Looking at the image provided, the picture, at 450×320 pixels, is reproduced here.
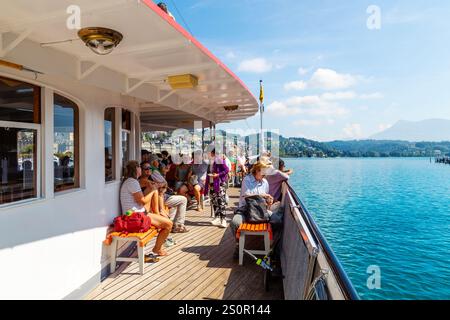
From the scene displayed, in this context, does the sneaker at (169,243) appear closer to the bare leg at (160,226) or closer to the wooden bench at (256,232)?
the bare leg at (160,226)

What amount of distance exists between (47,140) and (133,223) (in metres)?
1.47

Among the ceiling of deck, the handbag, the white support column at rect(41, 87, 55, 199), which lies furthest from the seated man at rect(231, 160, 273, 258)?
the white support column at rect(41, 87, 55, 199)

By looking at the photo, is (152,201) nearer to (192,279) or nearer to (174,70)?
(192,279)

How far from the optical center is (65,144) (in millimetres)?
3438

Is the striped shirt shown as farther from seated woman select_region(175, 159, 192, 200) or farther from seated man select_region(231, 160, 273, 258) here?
seated woman select_region(175, 159, 192, 200)

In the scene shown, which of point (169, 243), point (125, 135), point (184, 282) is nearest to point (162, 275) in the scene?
point (184, 282)

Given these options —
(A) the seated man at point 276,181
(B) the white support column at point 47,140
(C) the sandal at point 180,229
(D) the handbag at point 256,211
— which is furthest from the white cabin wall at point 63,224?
(A) the seated man at point 276,181

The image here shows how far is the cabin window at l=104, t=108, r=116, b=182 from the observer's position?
440 centimetres

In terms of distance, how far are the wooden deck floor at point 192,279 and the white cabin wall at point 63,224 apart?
374 millimetres

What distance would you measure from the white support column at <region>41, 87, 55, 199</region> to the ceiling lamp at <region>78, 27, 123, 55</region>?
889 millimetres

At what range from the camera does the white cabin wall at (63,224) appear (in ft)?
8.65

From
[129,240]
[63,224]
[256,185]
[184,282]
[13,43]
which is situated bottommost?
[184,282]

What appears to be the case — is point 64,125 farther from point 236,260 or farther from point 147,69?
point 236,260
